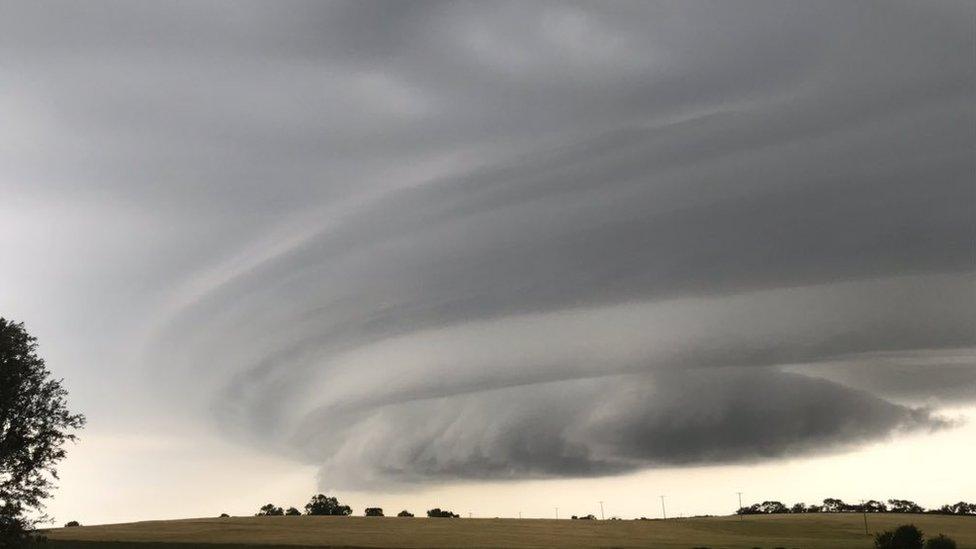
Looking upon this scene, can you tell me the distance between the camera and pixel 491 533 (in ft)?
424

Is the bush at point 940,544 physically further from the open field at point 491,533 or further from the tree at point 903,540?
the open field at point 491,533

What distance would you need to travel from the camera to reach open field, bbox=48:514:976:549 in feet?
374

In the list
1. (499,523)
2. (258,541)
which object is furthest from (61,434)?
(499,523)

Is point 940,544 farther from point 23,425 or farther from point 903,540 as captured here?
point 23,425

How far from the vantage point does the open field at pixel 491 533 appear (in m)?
114

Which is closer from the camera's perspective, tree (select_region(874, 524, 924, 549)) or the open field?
tree (select_region(874, 524, 924, 549))

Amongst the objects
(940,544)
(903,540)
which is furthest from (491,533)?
(940,544)

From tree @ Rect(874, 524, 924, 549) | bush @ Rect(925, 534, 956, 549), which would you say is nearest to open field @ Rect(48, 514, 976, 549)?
tree @ Rect(874, 524, 924, 549)

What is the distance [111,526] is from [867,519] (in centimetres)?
13821

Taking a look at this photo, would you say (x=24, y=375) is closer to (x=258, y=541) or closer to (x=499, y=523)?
(x=258, y=541)

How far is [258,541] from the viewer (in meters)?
114

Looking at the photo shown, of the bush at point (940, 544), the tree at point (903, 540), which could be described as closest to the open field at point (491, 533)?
the tree at point (903, 540)

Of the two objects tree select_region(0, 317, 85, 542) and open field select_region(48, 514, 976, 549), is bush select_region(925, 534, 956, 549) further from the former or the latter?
tree select_region(0, 317, 85, 542)

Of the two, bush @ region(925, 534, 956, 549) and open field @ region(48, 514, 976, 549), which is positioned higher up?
open field @ region(48, 514, 976, 549)
